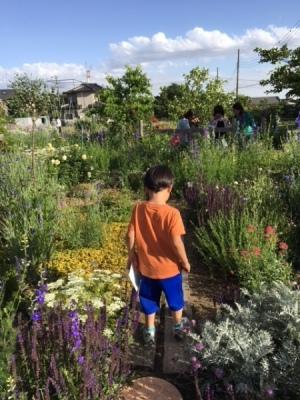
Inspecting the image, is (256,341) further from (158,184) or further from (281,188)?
(281,188)

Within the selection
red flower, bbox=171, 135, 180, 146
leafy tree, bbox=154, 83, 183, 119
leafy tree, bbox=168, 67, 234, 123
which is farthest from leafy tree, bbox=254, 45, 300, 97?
leafy tree, bbox=154, 83, 183, 119

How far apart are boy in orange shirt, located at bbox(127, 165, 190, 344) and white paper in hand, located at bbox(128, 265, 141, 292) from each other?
0.11 ft

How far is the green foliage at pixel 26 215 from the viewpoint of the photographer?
4.22 meters

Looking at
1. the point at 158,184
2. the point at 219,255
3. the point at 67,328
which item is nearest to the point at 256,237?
the point at 219,255

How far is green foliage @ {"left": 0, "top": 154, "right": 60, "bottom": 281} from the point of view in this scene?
4219 mm

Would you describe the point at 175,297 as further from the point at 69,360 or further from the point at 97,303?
the point at 69,360

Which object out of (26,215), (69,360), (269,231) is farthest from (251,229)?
(26,215)

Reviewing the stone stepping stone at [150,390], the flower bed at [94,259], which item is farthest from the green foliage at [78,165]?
the stone stepping stone at [150,390]

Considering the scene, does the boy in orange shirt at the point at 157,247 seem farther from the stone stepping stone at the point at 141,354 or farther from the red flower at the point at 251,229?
the red flower at the point at 251,229

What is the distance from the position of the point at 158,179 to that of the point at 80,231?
190cm

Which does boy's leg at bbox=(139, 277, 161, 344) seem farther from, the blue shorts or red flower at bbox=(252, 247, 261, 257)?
red flower at bbox=(252, 247, 261, 257)

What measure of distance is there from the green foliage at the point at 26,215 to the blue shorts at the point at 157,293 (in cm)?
103

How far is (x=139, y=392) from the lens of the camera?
2.66 meters

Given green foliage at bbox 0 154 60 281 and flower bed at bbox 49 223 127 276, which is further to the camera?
green foliage at bbox 0 154 60 281
